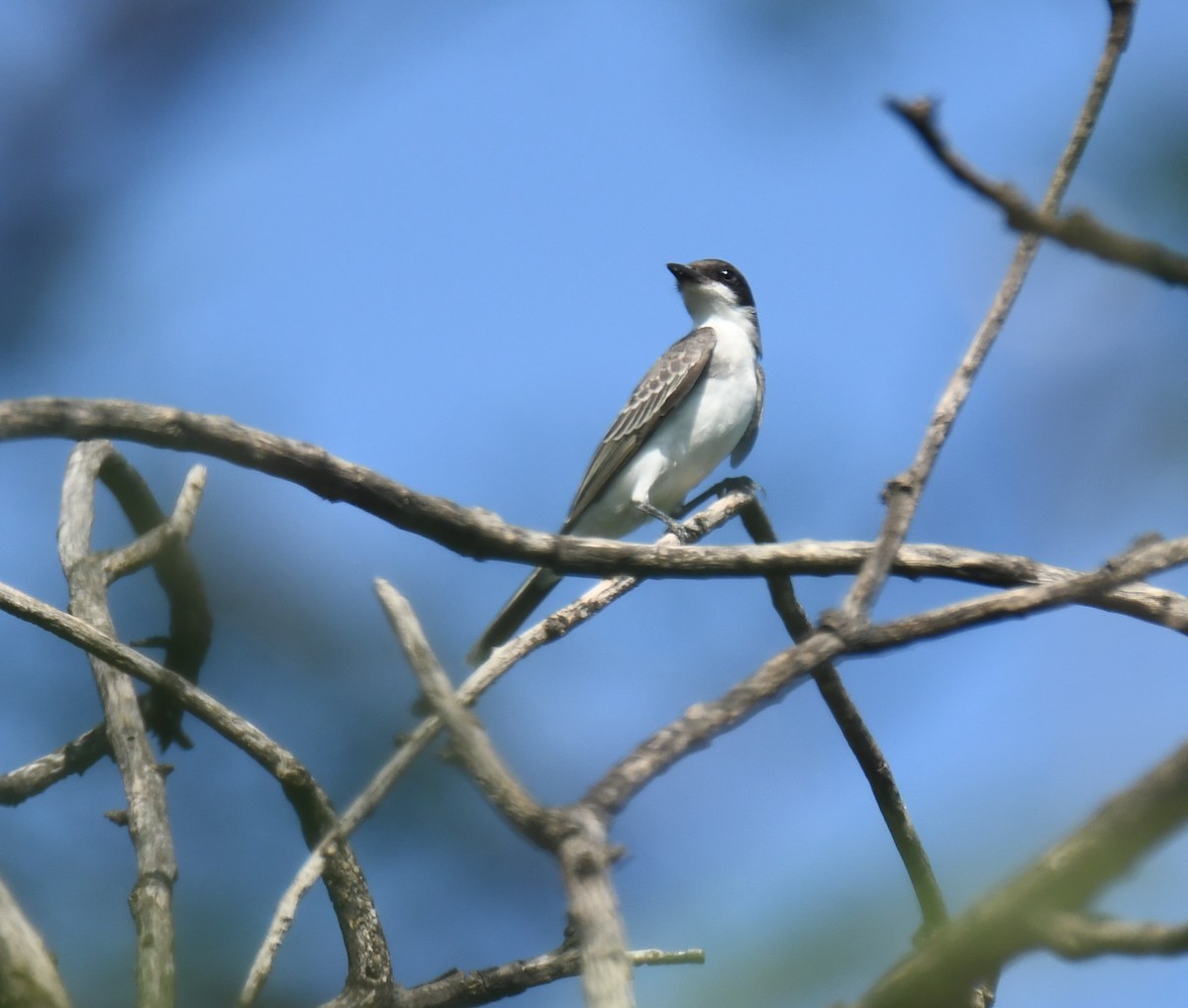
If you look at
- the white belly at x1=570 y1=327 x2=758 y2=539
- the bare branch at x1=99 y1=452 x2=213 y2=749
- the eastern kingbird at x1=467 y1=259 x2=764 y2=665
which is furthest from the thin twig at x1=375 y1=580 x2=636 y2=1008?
the white belly at x1=570 y1=327 x2=758 y2=539

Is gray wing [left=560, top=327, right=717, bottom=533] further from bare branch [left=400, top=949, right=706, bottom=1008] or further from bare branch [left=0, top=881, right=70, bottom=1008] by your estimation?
bare branch [left=0, top=881, right=70, bottom=1008]

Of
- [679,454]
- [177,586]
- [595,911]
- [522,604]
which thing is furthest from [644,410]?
[595,911]

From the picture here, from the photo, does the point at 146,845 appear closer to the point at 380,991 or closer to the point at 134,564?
the point at 380,991

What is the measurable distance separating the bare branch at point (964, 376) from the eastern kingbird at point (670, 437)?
633cm

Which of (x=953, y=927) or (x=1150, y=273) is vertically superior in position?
(x=1150, y=273)

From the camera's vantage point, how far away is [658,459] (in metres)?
9.64

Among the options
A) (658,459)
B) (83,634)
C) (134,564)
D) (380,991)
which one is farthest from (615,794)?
(658,459)

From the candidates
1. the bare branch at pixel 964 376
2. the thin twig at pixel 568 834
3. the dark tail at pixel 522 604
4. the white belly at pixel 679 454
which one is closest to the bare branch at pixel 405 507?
the bare branch at pixel 964 376

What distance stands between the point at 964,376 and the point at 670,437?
22.3 ft

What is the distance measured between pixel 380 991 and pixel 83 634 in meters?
1.14

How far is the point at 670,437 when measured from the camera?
9.71m

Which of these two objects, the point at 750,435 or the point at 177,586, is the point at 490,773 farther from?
the point at 750,435

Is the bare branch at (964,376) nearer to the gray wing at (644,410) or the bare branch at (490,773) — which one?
the bare branch at (490,773)

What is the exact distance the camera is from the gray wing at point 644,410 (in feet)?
31.8
